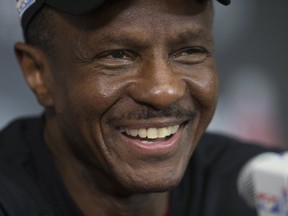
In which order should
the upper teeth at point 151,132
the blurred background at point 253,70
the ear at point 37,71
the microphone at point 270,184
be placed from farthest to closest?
the blurred background at point 253,70, the ear at point 37,71, the upper teeth at point 151,132, the microphone at point 270,184

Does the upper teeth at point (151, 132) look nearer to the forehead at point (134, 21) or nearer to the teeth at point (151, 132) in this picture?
the teeth at point (151, 132)

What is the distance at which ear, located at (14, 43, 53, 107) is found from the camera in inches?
63.8

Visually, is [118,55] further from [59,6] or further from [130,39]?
[59,6]

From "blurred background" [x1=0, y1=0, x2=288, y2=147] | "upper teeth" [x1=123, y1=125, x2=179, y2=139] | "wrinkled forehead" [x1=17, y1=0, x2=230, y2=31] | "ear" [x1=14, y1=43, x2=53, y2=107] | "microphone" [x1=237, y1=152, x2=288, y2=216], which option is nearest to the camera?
"microphone" [x1=237, y1=152, x2=288, y2=216]

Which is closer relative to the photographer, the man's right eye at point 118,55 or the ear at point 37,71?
the man's right eye at point 118,55

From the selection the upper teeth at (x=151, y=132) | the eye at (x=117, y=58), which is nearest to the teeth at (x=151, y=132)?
the upper teeth at (x=151, y=132)

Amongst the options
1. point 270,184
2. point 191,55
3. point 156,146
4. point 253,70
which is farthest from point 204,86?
point 253,70

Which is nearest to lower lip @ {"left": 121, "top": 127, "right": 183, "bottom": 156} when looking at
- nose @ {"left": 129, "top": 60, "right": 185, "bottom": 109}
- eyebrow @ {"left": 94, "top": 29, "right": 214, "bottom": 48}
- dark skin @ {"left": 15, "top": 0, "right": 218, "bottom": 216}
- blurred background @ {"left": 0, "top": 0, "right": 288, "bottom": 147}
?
dark skin @ {"left": 15, "top": 0, "right": 218, "bottom": 216}

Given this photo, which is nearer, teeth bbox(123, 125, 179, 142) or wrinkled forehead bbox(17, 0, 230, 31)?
wrinkled forehead bbox(17, 0, 230, 31)

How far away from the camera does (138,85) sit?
1421 millimetres

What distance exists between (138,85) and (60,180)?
1.27 ft

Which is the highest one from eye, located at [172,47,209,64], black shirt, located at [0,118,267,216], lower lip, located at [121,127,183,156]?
eye, located at [172,47,209,64]

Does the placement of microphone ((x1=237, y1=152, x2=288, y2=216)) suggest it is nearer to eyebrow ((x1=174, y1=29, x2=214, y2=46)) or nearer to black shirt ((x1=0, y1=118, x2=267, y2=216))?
eyebrow ((x1=174, y1=29, x2=214, y2=46))

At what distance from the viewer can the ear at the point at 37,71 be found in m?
1.62
